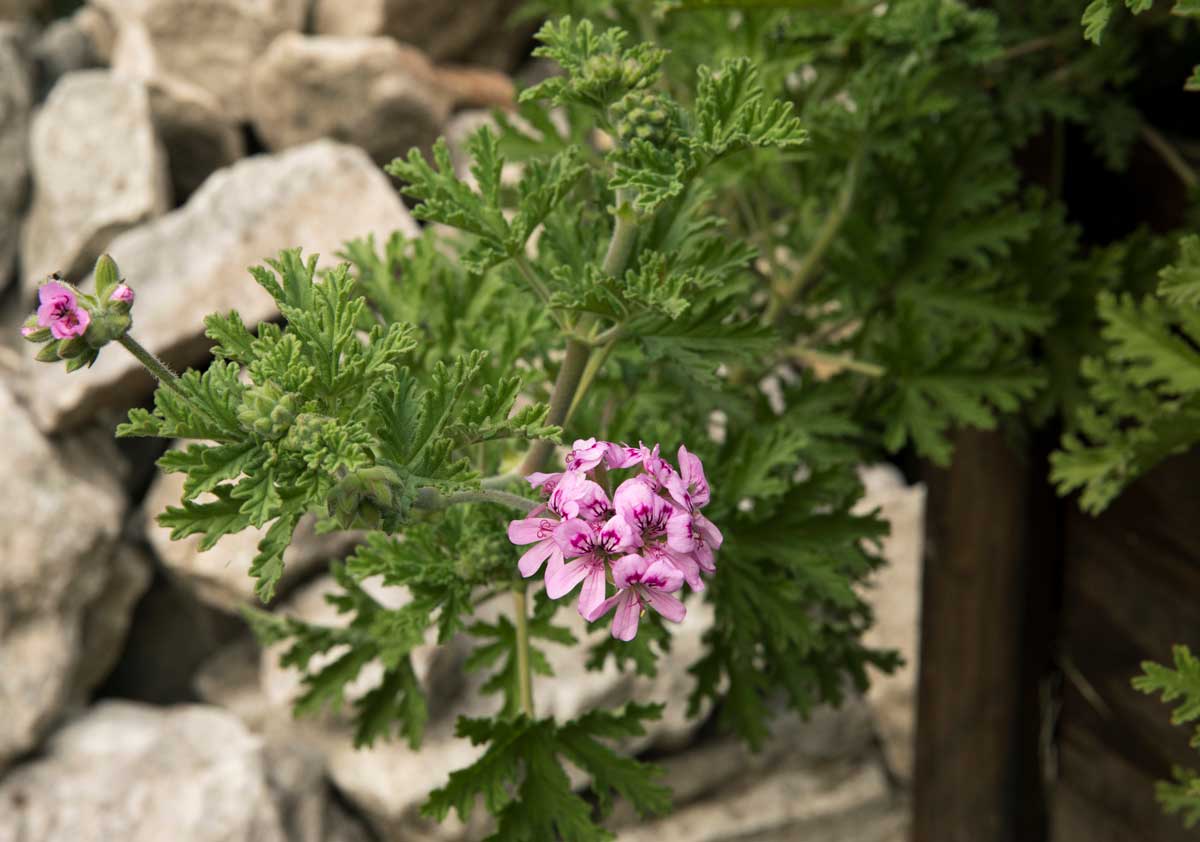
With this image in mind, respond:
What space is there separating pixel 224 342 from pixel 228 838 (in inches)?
89.6

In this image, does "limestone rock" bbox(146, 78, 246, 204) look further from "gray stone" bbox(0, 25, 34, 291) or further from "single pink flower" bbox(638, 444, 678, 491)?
"single pink flower" bbox(638, 444, 678, 491)

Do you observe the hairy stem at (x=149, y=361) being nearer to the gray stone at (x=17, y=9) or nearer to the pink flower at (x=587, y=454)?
the pink flower at (x=587, y=454)

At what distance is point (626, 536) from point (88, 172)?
342 cm

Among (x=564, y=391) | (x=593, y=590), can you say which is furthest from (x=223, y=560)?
(x=593, y=590)

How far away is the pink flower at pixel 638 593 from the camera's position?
771mm

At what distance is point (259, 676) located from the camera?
3537 millimetres

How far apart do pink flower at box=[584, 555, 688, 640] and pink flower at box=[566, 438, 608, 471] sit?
0.07 metres

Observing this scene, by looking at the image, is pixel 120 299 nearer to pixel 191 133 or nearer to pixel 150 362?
pixel 150 362

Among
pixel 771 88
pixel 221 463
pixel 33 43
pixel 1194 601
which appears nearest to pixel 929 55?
pixel 771 88

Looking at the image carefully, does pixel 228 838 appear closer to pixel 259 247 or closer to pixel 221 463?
pixel 259 247

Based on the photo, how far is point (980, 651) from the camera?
2340 millimetres

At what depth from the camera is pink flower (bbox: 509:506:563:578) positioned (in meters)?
0.84

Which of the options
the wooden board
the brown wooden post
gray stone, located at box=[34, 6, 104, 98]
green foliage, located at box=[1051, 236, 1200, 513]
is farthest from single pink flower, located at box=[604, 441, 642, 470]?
gray stone, located at box=[34, 6, 104, 98]

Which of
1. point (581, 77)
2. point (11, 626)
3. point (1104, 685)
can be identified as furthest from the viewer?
point (11, 626)
